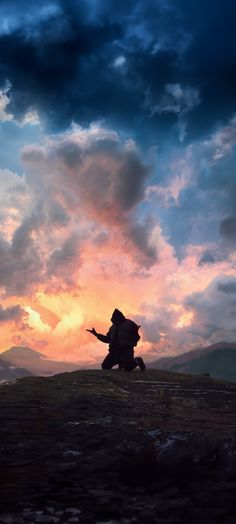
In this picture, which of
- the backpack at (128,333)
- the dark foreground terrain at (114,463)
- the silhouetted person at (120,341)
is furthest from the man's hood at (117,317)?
the dark foreground terrain at (114,463)

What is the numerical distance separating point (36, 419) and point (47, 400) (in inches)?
113

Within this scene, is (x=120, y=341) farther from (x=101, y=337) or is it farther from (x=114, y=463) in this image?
(x=114, y=463)

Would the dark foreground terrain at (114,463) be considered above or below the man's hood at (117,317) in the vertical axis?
below

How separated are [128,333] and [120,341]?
0.67m

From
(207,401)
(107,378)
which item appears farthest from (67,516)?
(107,378)

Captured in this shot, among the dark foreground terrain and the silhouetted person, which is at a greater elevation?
the silhouetted person

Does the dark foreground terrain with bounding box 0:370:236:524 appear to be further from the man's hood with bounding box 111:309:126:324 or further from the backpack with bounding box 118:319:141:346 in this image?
the man's hood with bounding box 111:309:126:324

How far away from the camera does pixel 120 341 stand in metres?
24.0

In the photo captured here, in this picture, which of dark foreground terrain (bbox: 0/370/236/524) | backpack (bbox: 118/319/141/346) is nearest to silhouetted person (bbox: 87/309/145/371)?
backpack (bbox: 118/319/141/346)

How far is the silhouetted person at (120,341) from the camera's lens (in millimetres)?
23984

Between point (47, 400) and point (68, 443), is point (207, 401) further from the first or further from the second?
point (68, 443)

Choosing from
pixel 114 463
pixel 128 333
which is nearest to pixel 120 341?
pixel 128 333

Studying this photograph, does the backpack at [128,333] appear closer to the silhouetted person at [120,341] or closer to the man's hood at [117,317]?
the silhouetted person at [120,341]

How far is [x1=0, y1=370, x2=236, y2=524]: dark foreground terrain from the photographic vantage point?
4.96 meters
